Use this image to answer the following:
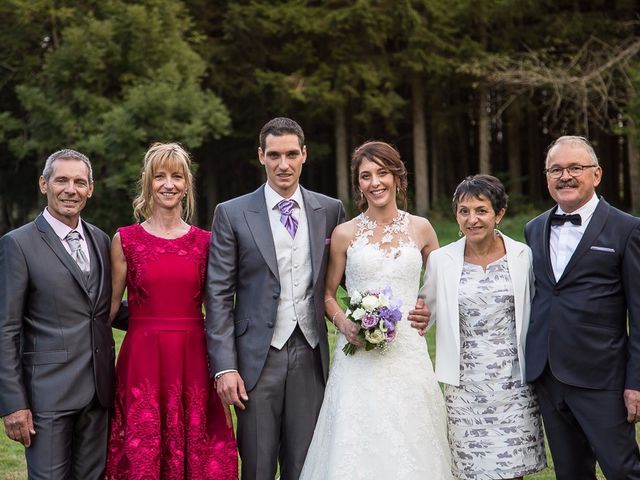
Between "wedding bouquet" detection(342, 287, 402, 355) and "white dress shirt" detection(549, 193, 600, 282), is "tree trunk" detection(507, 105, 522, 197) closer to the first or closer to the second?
"white dress shirt" detection(549, 193, 600, 282)

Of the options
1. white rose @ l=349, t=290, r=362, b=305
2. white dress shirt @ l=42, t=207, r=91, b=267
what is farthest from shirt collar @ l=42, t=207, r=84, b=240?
white rose @ l=349, t=290, r=362, b=305

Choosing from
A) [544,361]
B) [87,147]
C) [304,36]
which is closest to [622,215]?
[544,361]

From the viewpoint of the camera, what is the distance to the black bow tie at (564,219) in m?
5.02

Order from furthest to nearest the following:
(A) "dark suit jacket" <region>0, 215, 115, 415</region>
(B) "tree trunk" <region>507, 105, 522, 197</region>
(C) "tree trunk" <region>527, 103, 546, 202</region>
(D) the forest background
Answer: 1. (C) "tree trunk" <region>527, 103, 546, 202</region>
2. (B) "tree trunk" <region>507, 105, 522, 197</region>
3. (D) the forest background
4. (A) "dark suit jacket" <region>0, 215, 115, 415</region>

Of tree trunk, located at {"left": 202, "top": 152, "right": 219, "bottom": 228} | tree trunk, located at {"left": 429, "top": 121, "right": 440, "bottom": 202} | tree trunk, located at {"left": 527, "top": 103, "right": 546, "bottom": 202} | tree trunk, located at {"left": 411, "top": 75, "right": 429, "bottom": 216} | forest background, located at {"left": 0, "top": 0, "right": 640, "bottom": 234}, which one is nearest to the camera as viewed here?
forest background, located at {"left": 0, "top": 0, "right": 640, "bottom": 234}

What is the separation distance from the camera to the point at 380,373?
5.32 meters

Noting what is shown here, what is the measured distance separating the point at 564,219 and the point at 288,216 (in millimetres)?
1656

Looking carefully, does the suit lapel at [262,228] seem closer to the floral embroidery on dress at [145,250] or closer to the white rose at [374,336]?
the floral embroidery on dress at [145,250]

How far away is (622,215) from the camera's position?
196 inches

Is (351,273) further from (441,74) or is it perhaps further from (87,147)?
(441,74)

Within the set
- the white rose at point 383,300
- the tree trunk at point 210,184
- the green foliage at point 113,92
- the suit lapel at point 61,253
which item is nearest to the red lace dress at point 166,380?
the suit lapel at point 61,253

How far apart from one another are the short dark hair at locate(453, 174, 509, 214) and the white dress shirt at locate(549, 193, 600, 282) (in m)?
0.38

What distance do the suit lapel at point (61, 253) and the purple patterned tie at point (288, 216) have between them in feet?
4.11

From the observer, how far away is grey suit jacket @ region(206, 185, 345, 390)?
17.0 ft
